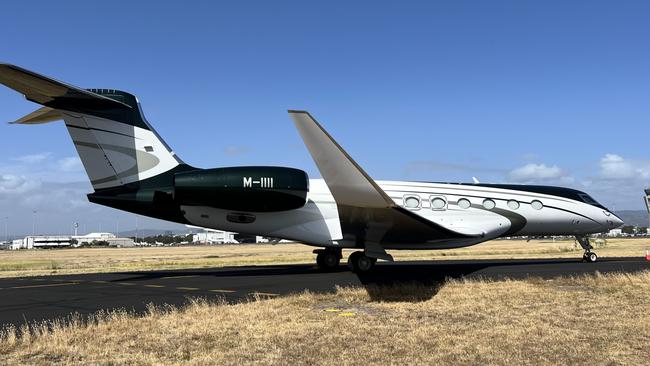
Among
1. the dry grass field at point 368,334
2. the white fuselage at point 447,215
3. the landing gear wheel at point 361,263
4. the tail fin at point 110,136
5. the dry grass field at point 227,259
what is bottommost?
the dry grass field at point 227,259

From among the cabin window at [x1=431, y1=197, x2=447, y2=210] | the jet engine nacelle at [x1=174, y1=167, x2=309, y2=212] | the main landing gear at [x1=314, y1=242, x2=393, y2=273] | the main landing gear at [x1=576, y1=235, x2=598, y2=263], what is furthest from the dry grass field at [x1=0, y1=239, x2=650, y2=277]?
the cabin window at [x1=431, y1=197, x2=447, y2=210]

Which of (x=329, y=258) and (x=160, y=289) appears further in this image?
(x=329, y=258)

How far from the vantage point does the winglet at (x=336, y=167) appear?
899 cm

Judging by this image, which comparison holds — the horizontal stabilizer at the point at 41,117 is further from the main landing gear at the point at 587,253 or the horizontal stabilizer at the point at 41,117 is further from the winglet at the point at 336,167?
the main landing gear at the point at 587,253

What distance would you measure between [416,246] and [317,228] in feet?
11.3

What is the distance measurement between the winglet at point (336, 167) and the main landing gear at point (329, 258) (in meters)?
9.35

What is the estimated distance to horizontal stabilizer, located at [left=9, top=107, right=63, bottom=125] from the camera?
51.9ft

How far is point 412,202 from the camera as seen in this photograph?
1791 centimetres

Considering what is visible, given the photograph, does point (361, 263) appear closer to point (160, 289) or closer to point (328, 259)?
point (328, 259)

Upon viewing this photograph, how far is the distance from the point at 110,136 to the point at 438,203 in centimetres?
1125

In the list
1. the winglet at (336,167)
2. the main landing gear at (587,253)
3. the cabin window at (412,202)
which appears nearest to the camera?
the winglet at (336,167)

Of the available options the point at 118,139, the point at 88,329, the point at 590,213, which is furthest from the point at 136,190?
the point at 590,213

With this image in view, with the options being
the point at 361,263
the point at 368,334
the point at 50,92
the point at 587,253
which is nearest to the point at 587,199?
the point at 587,253

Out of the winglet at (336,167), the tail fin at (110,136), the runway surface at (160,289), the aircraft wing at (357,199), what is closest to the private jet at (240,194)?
the tail fin at (110,136)
